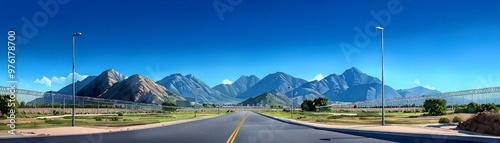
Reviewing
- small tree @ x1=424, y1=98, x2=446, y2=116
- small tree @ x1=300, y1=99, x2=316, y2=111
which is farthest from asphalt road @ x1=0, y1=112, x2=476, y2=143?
small tree @ x1=300, y1=99, x2=316, y2=111

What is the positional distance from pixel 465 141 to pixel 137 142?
53.0 ft

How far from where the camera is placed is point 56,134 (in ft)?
99.0

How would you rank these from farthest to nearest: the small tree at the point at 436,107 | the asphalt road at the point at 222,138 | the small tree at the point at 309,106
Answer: the small tree at the point at 309,106
the small tree at the point at 436,107
the asphalt road at the point at 222,138

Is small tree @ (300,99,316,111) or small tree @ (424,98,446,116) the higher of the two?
small tree @ (424,98,446,116)

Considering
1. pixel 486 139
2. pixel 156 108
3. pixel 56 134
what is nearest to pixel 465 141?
pixel 486 139

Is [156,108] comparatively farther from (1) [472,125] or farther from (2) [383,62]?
(1) [472,125]

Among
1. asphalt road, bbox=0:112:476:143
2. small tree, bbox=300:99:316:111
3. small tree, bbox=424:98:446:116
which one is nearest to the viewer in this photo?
Answer: asphalt road, bbox=0:112:476:143

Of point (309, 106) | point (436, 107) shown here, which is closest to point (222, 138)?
point (436, 107)

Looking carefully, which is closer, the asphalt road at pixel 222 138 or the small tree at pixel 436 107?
the asphalt road at pixel 222 138

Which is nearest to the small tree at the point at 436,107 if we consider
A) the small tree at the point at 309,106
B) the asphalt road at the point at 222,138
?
the asphalt road at the point at 222,138

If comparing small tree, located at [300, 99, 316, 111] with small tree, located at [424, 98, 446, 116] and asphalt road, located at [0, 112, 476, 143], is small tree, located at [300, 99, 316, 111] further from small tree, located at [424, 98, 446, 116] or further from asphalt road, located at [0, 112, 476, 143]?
asphalt road, located at [0, 112, 476, 143]

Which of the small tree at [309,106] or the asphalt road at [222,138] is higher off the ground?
the asphalt road at [222,138]

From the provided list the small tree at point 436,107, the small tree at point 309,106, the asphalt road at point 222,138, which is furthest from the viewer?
the small tree at point 309,106

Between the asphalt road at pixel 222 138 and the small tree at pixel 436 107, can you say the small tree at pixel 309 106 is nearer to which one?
the small tree at pixel 436 107
